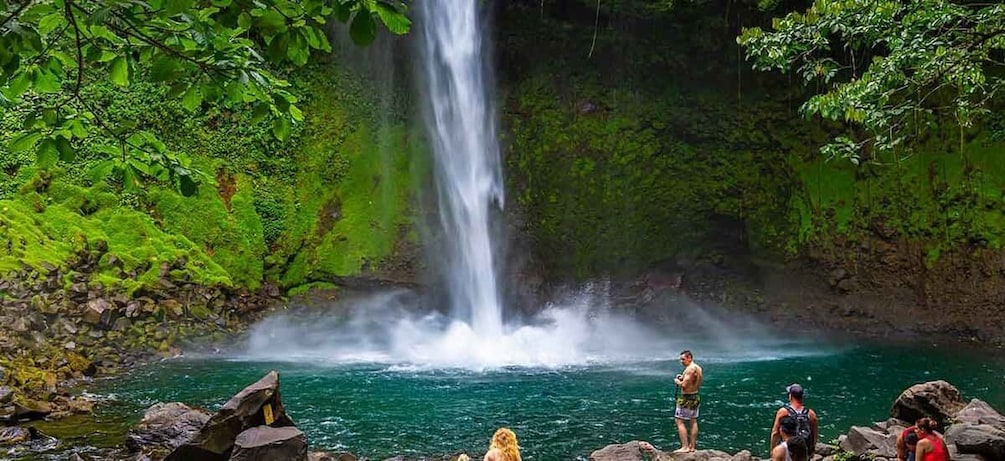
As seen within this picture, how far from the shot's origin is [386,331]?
20219 mm

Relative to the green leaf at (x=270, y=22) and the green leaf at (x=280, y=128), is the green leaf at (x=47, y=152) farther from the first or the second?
the green leaf at (x=270, y=22)

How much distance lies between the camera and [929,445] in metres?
6.56

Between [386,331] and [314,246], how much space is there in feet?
13.4

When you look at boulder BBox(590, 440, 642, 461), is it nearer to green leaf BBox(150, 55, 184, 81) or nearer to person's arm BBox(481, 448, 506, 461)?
person's arm BBox(481, 448, 506, 461)

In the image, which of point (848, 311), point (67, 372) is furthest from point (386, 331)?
point (848, 311)

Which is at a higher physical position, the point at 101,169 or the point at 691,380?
the point at 101,169

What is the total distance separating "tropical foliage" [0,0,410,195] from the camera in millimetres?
2832

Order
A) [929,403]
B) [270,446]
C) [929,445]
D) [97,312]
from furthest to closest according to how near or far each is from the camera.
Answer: [97,312] < [929,403] < [270,446] < [929,445]

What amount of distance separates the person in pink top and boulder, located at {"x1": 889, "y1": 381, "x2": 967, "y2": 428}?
3.76 m

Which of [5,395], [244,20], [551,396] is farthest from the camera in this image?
[551,396]

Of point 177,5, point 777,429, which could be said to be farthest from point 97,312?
point 177,5

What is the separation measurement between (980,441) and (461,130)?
1835 centimetres

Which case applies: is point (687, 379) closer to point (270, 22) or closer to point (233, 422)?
point (233, 422)

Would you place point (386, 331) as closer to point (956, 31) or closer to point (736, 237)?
point (736, 237)
